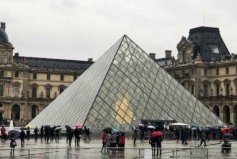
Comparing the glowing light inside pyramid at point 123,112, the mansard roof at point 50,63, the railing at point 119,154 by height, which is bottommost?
the railing at point 119,154

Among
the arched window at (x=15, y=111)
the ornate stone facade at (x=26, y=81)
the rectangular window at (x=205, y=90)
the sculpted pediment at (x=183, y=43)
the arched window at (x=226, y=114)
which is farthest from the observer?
the arched window at (x=15, y=111)

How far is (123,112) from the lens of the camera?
36406 millimetres

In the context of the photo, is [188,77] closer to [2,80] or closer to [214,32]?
[214,32]

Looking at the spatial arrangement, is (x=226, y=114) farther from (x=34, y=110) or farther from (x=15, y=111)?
(x=15, y=111)

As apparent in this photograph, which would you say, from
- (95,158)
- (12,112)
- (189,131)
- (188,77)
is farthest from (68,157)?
(12,112)

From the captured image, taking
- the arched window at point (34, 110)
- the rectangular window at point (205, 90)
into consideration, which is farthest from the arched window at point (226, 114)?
the arched window at point (34, 110)

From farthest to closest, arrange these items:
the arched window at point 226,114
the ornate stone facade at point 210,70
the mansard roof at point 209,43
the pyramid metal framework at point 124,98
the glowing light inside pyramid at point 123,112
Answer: the mansard roof at point 209,43 → the arched window at point 226,114 → the ornate stone facade at point 210,70 → the pyramid metal framework at point 124,98 → the glowing light inside pyramid at point 123,112

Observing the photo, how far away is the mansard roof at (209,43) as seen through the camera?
7931cm

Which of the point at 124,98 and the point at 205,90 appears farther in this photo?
the point at 205,90

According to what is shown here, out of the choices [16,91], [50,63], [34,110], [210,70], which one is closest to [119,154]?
[210,70]

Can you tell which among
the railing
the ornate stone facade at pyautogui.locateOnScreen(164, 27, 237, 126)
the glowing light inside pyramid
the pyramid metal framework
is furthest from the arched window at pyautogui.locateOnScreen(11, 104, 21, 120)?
the railing

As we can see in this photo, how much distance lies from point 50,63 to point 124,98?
175ft

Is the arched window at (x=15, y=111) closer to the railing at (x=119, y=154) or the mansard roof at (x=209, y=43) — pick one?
the mansard roof at (x=209, y=43)

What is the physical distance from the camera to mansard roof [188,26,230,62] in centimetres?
7931
